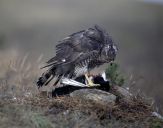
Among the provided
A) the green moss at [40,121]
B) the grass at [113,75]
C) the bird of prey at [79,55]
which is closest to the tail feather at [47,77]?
the bird of prey at [79,55]

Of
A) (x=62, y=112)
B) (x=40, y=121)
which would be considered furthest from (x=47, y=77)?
(x=40, y=121)

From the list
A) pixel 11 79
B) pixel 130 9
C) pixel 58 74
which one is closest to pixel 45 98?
pixel 58 74

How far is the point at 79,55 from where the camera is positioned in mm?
12125

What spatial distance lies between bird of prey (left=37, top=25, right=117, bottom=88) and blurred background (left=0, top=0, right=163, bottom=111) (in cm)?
1125

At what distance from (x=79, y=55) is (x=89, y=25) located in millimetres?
19551

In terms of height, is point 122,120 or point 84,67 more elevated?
point 84,67

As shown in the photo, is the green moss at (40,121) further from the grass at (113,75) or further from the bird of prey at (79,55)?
the grass at (113,75)

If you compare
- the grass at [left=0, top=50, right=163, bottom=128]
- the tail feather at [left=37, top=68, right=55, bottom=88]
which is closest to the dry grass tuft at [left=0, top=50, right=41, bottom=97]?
the grass at [left=0, top=50, right=163, bottom=128]

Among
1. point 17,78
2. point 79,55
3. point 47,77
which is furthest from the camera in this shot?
point 17,78

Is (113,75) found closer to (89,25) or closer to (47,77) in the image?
(47,77)

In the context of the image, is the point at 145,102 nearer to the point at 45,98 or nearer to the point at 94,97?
the point at 94,97

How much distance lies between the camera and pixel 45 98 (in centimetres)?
1162

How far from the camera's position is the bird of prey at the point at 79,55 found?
12086mm

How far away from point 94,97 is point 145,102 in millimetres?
984
